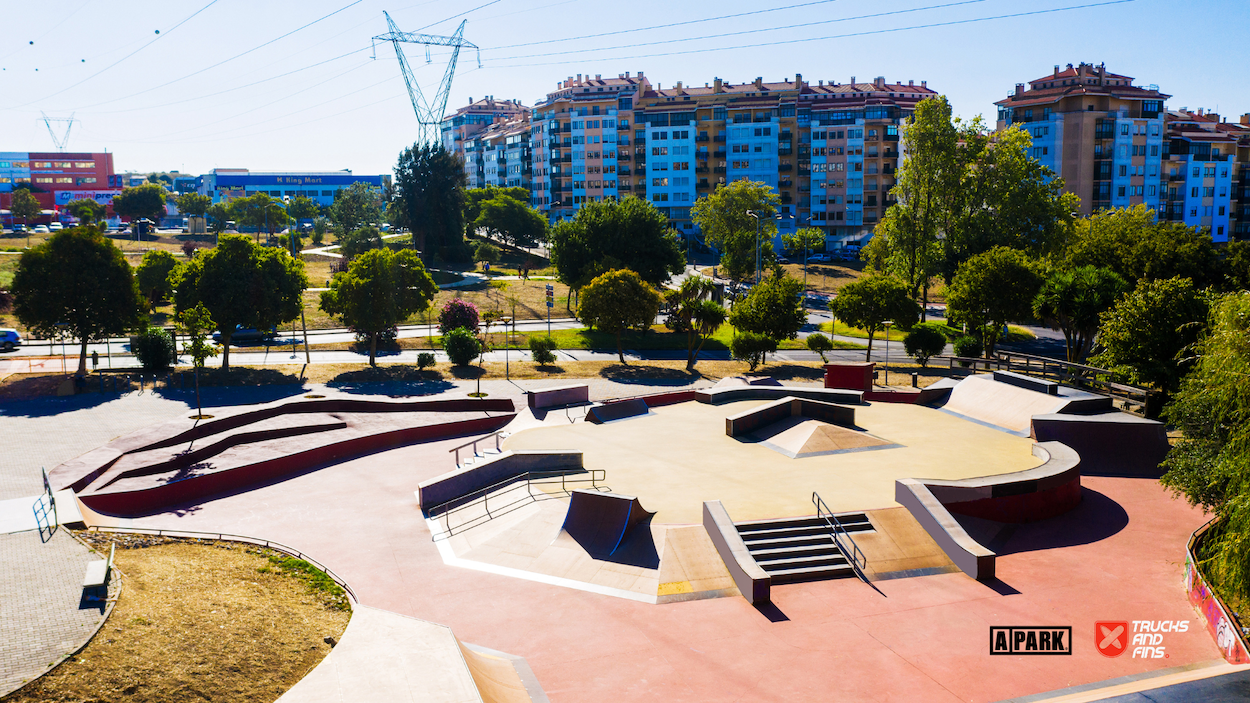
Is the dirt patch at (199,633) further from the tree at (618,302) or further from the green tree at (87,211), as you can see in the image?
the green tree at (87,211)

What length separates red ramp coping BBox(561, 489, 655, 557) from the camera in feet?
65.4

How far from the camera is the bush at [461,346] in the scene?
47.9 m

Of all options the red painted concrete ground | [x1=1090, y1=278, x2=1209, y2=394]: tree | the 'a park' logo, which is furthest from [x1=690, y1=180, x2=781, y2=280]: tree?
the 'a park' logo

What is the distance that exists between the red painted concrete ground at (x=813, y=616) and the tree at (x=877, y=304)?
2581 centimetres

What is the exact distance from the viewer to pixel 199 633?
13.2m

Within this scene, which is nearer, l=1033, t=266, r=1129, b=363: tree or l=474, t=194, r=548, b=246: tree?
l=1033, t=266, r=1129, b=363: tree

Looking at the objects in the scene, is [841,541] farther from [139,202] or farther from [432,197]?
[139,202]

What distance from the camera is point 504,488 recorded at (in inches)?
987

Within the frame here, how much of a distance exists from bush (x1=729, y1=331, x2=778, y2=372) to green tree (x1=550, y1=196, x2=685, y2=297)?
64.8ft

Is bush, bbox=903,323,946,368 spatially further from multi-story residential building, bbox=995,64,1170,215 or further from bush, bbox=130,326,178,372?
multi-story residential building, bbox=995,64,1170,215

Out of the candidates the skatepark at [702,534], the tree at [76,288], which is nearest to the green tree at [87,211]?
the tree at [76,288]

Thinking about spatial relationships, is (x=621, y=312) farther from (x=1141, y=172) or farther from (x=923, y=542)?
(x=1141, y=172)

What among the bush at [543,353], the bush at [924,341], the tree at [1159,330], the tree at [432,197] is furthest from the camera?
the tree at [432,197]

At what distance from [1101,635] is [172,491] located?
25532mm
